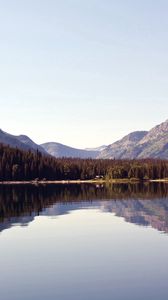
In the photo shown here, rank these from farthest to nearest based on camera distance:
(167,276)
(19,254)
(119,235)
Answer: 1. (119,235)
2. (19,254)
3. (167,276)

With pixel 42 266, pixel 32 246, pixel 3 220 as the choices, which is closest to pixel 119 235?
pixel 32 246

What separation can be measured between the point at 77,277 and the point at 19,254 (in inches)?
577

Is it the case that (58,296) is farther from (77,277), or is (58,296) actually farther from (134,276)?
(134,276)

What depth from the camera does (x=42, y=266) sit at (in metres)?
50.4

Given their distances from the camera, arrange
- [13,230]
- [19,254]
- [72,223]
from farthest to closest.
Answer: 1. [72,223]
2. [13,230]
3. [19,254]

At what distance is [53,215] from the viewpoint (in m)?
106

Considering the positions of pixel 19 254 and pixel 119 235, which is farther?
pixel 119 235

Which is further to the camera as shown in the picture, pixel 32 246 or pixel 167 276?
pixel 32 246

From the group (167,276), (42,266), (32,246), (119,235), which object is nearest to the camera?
(167,276)

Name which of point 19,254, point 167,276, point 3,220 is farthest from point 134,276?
point 3,220

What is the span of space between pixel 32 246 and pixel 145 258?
1743cm

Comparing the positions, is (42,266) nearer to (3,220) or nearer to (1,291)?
(1,291)

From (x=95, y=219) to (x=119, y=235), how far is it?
78.7 ft

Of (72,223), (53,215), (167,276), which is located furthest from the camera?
(53,215)
